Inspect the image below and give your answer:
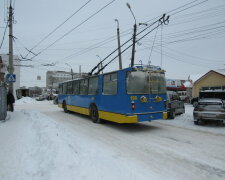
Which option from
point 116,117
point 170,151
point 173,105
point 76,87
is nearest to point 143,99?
point 116,117

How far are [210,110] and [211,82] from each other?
76.3 feet

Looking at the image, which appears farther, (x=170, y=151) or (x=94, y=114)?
(x=94, y=114)

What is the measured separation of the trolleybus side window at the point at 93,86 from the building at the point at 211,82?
2272cm

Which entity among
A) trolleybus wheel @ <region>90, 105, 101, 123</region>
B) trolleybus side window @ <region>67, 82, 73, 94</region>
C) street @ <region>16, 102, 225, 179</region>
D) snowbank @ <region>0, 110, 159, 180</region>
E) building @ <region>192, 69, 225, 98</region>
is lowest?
street @ <region>16, 102, 225, 179</region>

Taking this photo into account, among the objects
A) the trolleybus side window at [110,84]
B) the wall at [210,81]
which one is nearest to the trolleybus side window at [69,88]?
the trolleybus side window at [110,84]

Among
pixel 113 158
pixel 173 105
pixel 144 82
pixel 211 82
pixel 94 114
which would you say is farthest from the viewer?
pixel 211 82

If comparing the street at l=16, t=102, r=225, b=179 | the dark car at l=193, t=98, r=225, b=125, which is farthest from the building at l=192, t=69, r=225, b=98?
the street at l=16, t=102, r=225, b=179

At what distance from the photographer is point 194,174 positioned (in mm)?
4156

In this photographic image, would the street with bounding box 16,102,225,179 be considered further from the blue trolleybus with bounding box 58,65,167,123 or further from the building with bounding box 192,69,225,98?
the building with bounding box 192,69,225,98

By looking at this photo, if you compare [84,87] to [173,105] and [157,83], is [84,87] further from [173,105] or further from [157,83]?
[173,105]

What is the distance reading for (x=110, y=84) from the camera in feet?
31.0

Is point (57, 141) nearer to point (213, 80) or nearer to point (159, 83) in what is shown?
point (159, 83)

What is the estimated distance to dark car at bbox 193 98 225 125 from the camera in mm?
9539

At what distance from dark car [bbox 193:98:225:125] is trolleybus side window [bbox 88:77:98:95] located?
552cm
